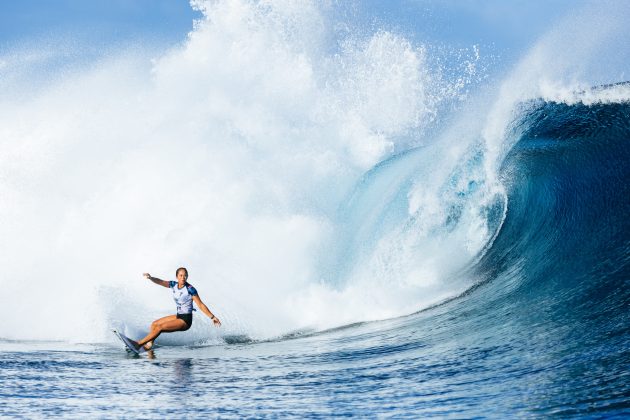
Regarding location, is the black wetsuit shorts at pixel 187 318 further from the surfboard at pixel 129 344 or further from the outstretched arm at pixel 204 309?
the surfboard at pixel 129 344

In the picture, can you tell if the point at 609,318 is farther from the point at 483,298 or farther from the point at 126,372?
the point at 126,372

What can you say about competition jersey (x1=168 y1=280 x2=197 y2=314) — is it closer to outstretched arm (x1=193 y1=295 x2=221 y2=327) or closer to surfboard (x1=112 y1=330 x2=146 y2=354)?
outstretched arm (x1=193 y1=295 x2=221 y2=327)

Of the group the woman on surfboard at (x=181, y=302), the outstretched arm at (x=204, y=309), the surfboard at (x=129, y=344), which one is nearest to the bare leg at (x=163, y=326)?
the woman on surfboard at (x=181, y=302)

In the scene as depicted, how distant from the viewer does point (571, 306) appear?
627cm

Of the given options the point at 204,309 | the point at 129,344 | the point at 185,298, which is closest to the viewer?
the point at 129,344

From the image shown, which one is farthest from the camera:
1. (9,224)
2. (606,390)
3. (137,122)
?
(137,122)

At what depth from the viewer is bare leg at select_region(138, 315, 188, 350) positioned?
268 inches

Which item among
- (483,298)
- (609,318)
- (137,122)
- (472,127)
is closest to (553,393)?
(609,318)

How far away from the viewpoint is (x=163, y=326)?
6.96 m

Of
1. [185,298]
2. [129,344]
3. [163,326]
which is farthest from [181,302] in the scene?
[129,344]

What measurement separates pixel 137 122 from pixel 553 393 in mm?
13405

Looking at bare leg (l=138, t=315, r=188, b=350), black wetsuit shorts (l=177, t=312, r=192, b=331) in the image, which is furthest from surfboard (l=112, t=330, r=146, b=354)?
black wetsuit shorts (l=177, t=312, r=192, b=331)

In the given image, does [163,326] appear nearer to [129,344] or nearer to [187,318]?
[187,318]

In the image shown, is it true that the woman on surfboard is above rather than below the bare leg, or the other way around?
above
